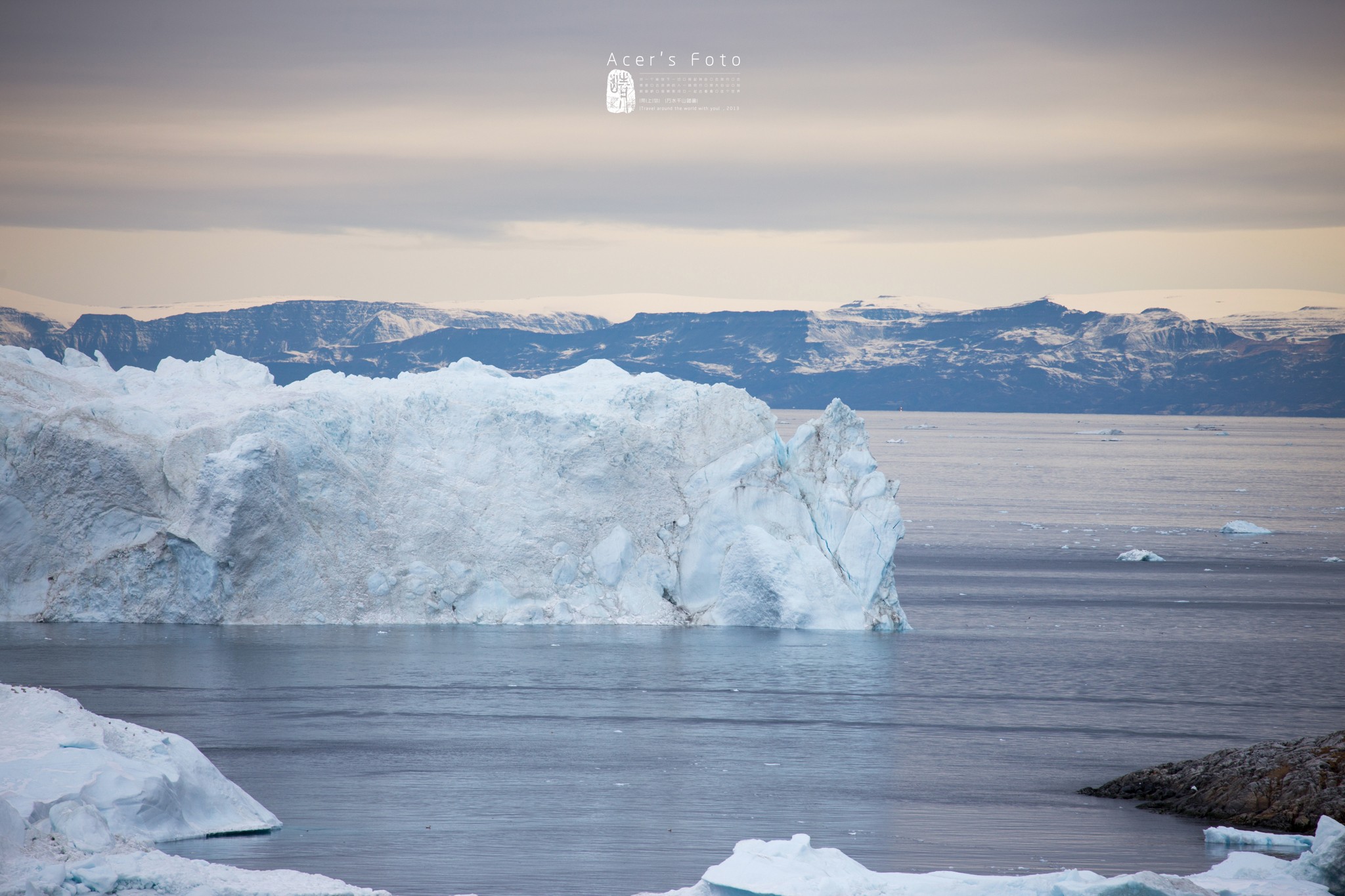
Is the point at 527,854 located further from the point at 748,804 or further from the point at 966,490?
the point at 966,490

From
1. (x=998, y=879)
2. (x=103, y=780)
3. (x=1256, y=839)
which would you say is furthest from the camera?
(x=1256, y=839)

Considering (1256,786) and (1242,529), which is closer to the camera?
(1256,786)

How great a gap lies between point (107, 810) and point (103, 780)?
0.33 m

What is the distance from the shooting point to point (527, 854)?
16.2 m

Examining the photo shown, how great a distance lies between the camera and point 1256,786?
18.3 m

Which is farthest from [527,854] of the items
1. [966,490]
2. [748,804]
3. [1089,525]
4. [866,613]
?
[966,490]

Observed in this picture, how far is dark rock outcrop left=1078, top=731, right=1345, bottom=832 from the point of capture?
17547 mm

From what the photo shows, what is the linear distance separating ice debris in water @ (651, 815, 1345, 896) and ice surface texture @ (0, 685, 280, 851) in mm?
5627

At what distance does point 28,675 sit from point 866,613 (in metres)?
19.0

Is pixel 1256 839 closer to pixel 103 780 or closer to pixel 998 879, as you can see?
pixel 998 879

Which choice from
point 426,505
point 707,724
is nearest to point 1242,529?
point 426,505

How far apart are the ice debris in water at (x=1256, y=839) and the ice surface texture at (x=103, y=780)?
453 inches

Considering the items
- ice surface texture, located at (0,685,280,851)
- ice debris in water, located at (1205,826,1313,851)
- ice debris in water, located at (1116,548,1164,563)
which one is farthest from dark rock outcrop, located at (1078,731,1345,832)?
ice debris in water, located at (1116,548,1164,563)

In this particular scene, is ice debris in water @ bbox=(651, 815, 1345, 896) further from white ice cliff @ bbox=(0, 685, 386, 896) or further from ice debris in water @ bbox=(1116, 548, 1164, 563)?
ice debris in water @ bbox=(1116, 548, 1164, 563)
